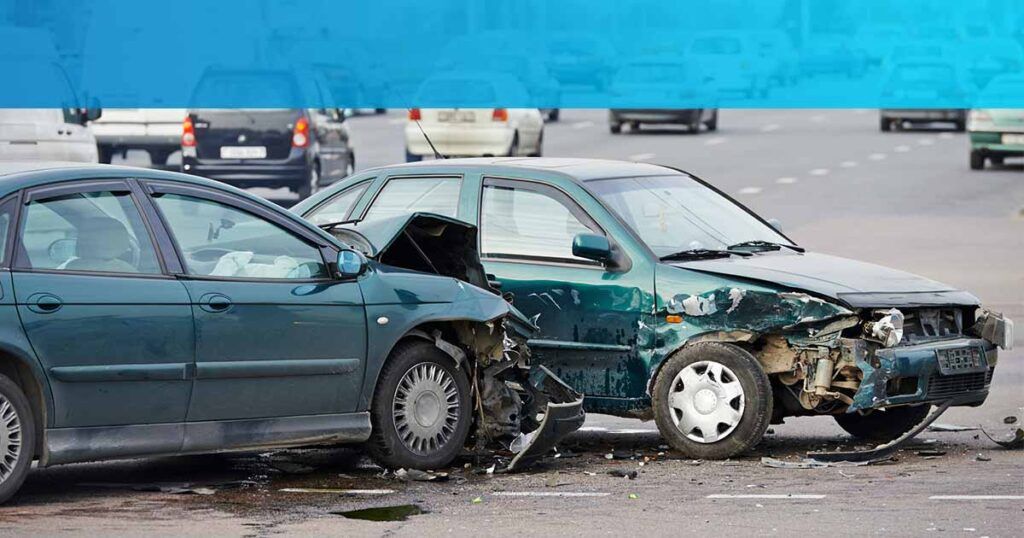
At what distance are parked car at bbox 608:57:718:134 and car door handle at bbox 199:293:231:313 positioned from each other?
34.7m

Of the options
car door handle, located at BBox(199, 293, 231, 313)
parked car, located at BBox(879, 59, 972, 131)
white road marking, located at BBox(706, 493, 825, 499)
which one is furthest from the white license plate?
parked car, located at BBox(879, 59, 972, 131)

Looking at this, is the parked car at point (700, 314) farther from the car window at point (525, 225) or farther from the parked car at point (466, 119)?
the parked car at point (466, 119)

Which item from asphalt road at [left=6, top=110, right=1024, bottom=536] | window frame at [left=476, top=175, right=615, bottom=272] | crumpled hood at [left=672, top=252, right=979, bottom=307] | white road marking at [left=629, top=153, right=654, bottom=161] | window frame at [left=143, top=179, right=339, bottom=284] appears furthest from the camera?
white road marking at [left=629, top=153, right=654, bottom=161]

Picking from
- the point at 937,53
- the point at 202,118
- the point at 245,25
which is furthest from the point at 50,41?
the point at 937,53

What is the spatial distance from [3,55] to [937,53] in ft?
84.8

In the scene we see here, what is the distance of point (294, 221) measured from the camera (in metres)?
9.25

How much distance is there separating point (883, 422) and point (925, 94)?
1488 inches

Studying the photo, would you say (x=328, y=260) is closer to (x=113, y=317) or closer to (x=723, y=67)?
(x=113, y=317)

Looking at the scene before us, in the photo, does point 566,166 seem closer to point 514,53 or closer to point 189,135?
point 189,135

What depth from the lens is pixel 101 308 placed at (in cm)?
819

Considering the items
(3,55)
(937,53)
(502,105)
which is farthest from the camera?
(937,53)

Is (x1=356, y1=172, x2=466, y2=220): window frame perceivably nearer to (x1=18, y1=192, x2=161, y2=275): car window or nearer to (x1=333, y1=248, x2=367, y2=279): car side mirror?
(x1=333, y1=248, x2=367, y2=279): car side mirror

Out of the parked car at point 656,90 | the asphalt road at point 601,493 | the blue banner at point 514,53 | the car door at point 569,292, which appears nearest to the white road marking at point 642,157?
the blue banner at point 514,53

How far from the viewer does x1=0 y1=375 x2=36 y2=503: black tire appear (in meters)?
7.94
